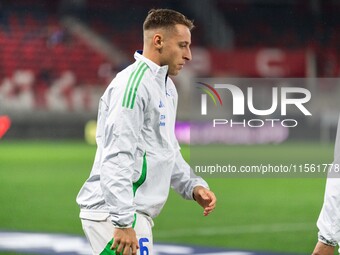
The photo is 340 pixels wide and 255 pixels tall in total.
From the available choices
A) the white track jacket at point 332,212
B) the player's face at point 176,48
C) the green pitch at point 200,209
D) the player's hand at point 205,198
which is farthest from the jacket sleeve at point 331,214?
the green pitch at point 200,209

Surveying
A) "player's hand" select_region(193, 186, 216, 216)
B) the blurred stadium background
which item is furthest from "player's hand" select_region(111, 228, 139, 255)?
the blurred stadium background

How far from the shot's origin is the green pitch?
8719 mm

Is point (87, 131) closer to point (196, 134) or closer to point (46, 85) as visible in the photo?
point (46, 85)

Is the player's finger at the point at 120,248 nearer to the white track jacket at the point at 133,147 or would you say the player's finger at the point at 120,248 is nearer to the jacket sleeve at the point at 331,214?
the white track jacket at the point at 133,147

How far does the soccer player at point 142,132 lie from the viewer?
3.57 m

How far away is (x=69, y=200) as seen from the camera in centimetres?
1273

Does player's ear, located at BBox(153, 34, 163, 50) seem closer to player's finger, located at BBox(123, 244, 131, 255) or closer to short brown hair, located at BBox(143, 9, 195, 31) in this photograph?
short brown hair, located at BBox(143, 9, 195, 31)

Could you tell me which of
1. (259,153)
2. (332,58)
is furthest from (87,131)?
(332,58)

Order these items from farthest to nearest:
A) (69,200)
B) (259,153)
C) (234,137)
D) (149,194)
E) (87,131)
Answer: (87,131) < (234,137) < (259,153) < (69,200) < (149,194)

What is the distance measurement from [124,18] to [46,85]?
374cm

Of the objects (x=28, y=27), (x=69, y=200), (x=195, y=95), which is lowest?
(x=69, y=200)

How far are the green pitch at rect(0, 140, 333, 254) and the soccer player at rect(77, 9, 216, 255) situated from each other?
422cm

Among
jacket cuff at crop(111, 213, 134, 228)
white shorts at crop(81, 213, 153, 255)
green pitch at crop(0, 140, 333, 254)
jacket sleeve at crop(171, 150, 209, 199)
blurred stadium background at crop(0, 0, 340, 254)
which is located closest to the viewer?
jacket cuff at crop(111, 213, 134, 228)

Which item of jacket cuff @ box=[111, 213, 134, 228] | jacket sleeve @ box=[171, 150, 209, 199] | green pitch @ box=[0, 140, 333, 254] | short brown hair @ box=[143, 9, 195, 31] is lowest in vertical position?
green pitch @ box=[0, 140, 333, 254]
